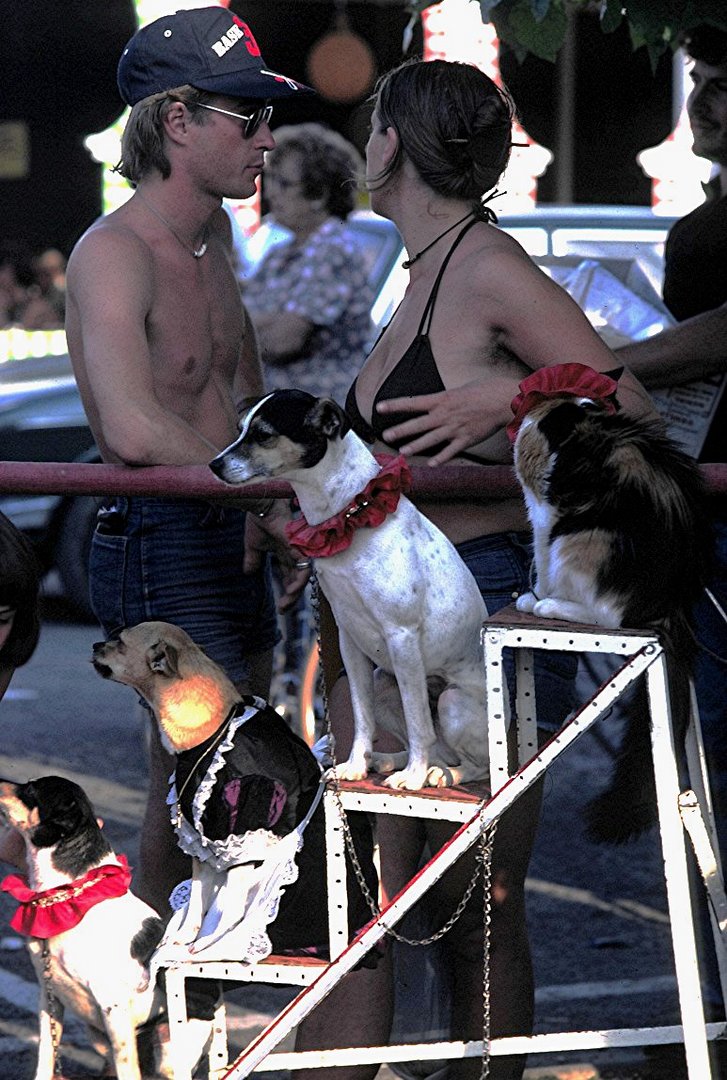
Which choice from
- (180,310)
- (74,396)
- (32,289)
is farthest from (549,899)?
(32,289)

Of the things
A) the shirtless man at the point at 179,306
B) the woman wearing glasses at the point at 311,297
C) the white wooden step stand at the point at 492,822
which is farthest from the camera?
the woman wearing glasses at the point at 311,297

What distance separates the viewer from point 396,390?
3.00 metres

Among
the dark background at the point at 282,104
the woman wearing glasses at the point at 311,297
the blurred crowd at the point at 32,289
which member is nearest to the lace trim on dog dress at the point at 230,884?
the woman wearing glasses at the point at 311,297

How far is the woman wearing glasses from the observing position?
19.9 ft

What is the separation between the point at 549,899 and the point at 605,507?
2680 millimetres

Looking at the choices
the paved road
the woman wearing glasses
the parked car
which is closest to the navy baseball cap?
the paved road

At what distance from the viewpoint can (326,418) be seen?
262cm

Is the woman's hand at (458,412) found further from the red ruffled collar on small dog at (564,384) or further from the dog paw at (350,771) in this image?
the dog paw at (350,771)

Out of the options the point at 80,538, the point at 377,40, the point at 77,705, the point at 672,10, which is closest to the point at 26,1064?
the point at 672,10

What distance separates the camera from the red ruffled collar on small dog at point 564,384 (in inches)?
106

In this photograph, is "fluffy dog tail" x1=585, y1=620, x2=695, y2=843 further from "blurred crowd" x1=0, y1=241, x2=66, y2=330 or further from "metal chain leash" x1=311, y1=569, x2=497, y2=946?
"blurred crowd" x1=0, y1=241, x2=66, y2=330

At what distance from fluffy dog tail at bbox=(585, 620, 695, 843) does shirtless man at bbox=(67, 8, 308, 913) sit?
2.74 feet

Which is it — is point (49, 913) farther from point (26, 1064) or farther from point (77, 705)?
point (77, 705)

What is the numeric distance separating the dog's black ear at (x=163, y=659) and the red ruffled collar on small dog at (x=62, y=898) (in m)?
0.43
